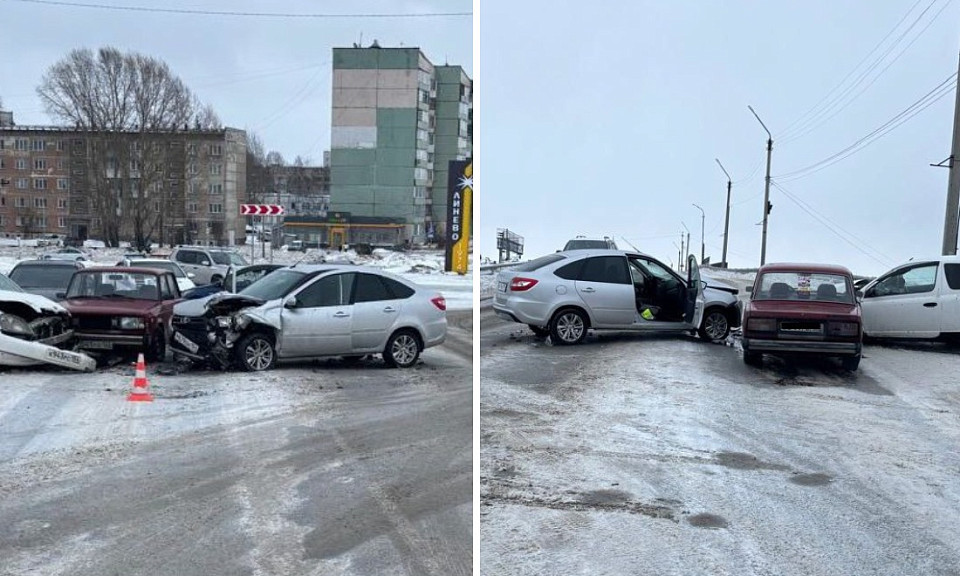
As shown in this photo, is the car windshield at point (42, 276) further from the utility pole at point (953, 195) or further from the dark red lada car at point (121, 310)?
the utility pole at point (953, 195)

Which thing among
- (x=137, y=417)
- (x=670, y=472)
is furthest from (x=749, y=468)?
(x=137, y=417)

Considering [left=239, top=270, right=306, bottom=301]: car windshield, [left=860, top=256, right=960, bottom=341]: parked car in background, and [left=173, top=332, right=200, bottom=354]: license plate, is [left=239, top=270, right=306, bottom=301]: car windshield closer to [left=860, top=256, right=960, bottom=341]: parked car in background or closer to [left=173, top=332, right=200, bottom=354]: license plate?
[left=173, top=332, right=200, bottom=354]: license plate

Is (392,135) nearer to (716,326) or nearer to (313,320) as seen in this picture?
(716,326)

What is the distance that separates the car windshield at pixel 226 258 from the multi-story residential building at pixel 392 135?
321 centimetres

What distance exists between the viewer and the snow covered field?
13289mm

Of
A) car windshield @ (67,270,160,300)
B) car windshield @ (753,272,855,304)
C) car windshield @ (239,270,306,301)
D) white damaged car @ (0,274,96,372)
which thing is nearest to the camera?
white damaged car @ (0,274,96,372)

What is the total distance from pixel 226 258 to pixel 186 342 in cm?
1678

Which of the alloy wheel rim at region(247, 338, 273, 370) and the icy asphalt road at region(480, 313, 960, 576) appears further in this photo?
the alloy wheel rim at region(247, 338, 273, 370)

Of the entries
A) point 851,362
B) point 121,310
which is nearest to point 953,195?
point 851,362

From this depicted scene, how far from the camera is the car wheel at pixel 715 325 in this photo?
13.2 metres

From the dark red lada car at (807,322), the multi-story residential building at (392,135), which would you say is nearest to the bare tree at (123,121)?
the multi-story residential building at (392,135)

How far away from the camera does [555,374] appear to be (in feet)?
32.7

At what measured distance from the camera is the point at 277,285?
11.2m

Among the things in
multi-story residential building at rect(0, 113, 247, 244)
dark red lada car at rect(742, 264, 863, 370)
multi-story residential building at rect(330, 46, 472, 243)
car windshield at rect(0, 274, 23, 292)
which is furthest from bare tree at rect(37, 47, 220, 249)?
dark red lada car at rect(742, 264, 863, 370)
